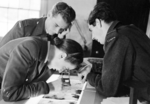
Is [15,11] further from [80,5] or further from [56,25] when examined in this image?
[56,25]

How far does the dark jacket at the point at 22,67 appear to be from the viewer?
3.84 feet

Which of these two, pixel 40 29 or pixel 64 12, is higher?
pixel 64 12

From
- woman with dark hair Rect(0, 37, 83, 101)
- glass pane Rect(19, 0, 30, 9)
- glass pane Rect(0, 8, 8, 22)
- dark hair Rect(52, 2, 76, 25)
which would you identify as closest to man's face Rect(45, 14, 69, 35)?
dark hair Rect(52, 2, 76, 25)

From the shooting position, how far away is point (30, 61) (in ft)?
4.00

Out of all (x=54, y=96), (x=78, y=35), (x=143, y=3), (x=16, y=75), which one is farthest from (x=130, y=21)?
(x=16, y=75)

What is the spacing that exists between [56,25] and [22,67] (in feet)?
2.44

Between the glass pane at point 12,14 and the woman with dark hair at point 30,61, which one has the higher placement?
the glass pane at point 12,14

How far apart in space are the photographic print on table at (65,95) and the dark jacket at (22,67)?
0.06 m

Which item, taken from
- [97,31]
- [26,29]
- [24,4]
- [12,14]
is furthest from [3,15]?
[97,31]

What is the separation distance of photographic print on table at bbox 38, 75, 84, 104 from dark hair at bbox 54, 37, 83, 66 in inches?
9.7

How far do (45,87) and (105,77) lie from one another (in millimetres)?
400

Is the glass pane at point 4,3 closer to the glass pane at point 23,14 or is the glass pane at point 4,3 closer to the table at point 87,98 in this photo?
the glass pane at point 23,14

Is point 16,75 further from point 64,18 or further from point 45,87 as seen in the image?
point 64,18

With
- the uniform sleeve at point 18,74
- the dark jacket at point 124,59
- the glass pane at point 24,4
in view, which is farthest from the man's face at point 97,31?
the glass pane at point 24,4
